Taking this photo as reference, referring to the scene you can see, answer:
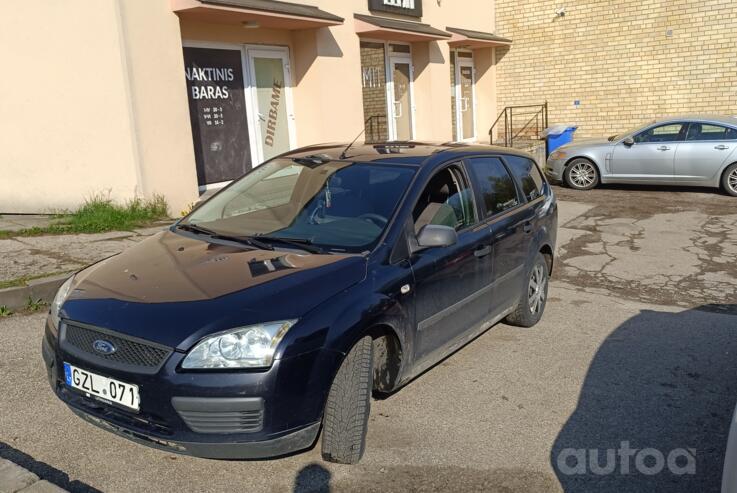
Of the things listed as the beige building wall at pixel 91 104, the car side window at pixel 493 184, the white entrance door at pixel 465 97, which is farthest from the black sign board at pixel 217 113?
the white entrance door at pixel 465 97

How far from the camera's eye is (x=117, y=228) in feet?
26.4

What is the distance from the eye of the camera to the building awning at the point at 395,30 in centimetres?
1195

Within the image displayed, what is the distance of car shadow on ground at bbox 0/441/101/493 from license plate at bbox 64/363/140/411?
0.47 meters

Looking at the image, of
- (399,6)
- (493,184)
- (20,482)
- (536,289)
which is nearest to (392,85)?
(399,6)

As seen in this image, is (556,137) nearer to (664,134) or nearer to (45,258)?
(664,134)

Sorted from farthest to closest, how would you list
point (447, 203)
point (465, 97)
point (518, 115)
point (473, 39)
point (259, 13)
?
point (518, 115) < point (465, 97) < point (473, 39) < point (259, 13) < point (447, 203)

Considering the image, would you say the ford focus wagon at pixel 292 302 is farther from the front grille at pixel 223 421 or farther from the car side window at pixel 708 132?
the car side window at pixel 708 132

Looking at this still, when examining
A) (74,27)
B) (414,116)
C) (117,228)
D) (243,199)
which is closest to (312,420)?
(243,199)

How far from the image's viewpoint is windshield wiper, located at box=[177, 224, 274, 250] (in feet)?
12.8

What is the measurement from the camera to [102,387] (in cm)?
311

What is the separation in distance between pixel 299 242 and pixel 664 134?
10919 mm

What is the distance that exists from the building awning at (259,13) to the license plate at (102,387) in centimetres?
664

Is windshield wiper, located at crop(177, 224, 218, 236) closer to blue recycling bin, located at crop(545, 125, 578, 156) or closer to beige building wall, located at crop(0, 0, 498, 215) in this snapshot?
beige building wall, located at crop(0, 0, 498, 215)

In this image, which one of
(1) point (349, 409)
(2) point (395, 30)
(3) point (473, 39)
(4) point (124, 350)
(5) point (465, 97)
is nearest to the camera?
(4) point (124, 350)
